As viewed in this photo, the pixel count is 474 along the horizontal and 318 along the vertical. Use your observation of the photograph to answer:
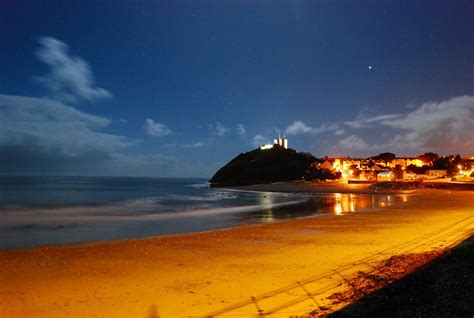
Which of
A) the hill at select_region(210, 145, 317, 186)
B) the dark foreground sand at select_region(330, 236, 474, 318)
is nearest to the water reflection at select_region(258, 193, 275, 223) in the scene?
the dark foreground sand at select_region(330, 236, 474, 318)

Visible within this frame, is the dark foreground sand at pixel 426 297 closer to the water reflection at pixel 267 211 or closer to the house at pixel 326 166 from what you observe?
the water reflection at pixel 267 211

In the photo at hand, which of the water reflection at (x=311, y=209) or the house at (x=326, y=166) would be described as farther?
the house at (x=326, y=166)

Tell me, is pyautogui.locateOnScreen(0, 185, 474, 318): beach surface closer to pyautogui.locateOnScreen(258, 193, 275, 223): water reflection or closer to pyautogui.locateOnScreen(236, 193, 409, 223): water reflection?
pyautogui.locateOnScreen(258, 193, 275, 223): water reflection

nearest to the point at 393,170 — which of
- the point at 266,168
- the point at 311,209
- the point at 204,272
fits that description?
the point at 266,168

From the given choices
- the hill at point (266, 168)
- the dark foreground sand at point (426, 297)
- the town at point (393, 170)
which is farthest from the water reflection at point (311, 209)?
the hill at point (266, 168)

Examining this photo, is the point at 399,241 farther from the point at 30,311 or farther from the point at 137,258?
the point at 30,311

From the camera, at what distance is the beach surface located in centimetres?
831

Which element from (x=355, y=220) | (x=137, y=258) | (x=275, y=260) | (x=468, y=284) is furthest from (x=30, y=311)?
(x=355, y=220)

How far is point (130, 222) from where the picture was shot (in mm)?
30641

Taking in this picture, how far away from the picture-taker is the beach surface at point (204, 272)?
327 inches

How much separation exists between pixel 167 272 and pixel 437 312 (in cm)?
727

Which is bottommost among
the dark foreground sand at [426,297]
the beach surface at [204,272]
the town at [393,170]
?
the beach surface at [204,272]

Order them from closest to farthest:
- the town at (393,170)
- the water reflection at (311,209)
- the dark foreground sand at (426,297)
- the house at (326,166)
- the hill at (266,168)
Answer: the dark foreground sand at (426,297) → the water reflection at (311,209) → the town at (393,170) → the hill at (266,168) → the house at (326,166)

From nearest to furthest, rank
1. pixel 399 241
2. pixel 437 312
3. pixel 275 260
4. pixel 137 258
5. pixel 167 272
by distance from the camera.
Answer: pixel 437 312, pixel 167 272, pixel 275 260, pixel 137 258, pixel 399 241
